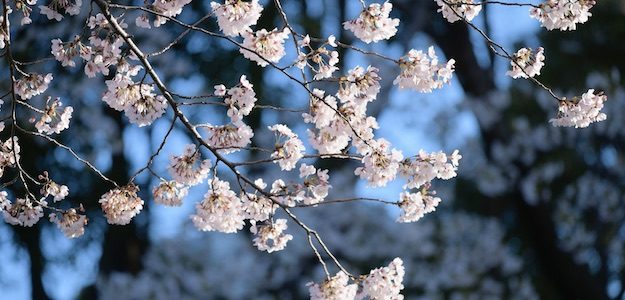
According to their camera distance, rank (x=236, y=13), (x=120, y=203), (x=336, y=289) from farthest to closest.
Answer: (x=120, y=203), (x=336, y=289), (x=236, y=13)

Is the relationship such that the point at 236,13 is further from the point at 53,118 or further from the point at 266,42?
the point at 53,118

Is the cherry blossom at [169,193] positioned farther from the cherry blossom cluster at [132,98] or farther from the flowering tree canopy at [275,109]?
the cherry blossom cluster at [132,98]

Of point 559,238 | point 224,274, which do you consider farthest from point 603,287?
point 224,274

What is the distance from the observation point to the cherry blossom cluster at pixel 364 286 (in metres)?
2.94

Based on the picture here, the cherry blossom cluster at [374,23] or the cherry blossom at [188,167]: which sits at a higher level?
the cherry blossom cluster at [374,23]

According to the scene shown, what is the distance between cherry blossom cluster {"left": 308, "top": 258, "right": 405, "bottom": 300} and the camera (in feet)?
9.64

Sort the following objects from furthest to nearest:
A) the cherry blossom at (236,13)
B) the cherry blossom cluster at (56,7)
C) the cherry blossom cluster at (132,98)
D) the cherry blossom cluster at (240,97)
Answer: the cherry blossom cluster at (56,7), the cherry blossom cluster at (132,98), the cherry blossom cluster at (240,97), the cherry blossom at (236,13)

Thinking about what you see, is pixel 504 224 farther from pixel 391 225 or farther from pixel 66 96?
pixel 66 96

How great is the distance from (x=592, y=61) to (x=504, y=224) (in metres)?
1.71

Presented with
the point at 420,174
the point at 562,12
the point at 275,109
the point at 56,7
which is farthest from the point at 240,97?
the point at 562,12

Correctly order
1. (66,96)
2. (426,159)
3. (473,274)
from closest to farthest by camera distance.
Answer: (426,159), (66,96), (473,274)

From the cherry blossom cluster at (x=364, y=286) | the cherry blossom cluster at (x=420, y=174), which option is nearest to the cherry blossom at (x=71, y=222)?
the cherry blossom cluster at (x=364, y=286)

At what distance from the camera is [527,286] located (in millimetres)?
8531

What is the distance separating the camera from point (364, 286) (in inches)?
117
